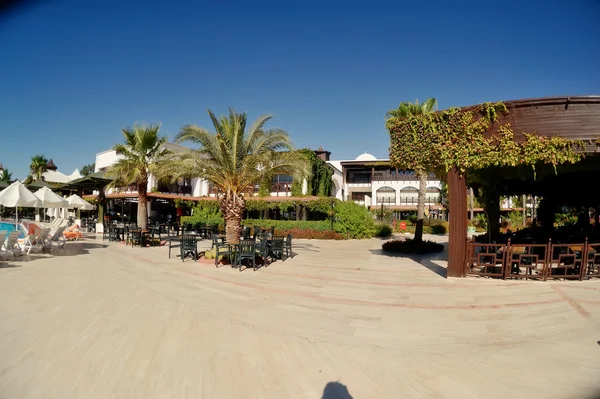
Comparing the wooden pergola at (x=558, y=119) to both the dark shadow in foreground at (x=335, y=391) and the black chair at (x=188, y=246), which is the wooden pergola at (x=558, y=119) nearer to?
the dark shadow in foreground at (x=335, y=391)

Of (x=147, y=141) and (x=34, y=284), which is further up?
(x=147, y=141)

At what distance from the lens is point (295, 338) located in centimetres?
520

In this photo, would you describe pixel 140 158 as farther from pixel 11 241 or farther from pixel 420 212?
pixel 420 212

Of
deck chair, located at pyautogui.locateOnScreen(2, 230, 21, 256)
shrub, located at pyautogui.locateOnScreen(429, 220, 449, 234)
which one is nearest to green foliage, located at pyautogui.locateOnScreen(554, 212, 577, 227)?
shrub, located at pyautogui.locateOnScreen(429, 220, 449, 234)

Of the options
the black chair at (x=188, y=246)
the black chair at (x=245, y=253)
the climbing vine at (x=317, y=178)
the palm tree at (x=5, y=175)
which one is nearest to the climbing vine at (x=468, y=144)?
the black chair at (x=245, y=253)

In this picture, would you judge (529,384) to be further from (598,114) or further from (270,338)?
(598,114)

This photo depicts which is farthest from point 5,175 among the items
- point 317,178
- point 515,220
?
point 515,220

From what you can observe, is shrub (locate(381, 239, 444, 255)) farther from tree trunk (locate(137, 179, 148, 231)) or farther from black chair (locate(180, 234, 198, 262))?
tree trunk (locate(137, 179, 148, 231))

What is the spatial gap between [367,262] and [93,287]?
8926 mm

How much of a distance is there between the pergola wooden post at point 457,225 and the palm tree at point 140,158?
48.5 feet

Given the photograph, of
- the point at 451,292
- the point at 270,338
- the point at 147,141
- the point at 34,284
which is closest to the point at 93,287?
the point at 34,284

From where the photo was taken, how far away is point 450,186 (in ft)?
33.0

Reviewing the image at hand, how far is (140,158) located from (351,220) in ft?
46.2

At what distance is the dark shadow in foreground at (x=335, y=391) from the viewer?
358cm
